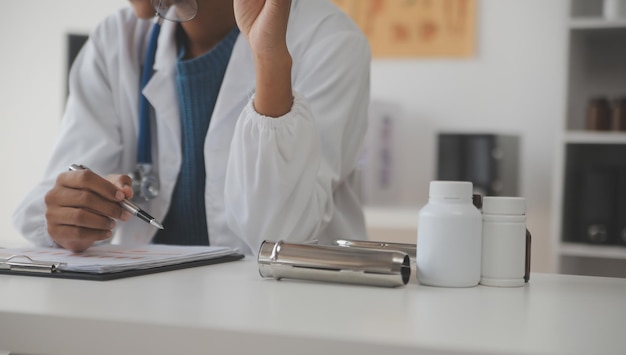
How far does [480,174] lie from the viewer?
98.0 inches

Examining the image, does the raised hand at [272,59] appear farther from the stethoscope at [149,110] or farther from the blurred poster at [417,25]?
the blurred poster at [417,25]

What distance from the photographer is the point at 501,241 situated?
864mm

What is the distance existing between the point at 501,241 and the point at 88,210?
23.0 inches

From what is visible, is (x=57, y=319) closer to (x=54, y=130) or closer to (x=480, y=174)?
(x=480, y=174)

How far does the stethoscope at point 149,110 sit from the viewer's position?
4.44 feet

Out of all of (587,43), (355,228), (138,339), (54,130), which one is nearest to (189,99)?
(355,228)

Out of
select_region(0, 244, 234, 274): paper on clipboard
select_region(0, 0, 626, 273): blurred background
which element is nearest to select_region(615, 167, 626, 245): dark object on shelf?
select_region(0, 0, 626, 273): blurred background

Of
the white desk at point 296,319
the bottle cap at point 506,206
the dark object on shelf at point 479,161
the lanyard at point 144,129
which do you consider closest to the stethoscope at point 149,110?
the lanyard at point 144,129

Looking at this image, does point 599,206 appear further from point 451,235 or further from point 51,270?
point 51,270

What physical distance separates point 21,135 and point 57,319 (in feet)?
Result: 10.0

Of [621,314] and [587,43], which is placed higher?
[587,43]

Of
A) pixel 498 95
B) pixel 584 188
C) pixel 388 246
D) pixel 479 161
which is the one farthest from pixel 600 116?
pixel 388 246

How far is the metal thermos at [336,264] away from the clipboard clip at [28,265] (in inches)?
9.4

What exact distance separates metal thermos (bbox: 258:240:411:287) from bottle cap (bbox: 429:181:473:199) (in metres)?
0.08
